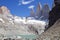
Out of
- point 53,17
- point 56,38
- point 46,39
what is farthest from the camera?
point 53,17

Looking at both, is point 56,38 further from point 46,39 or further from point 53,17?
point 53,17

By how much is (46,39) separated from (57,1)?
95.7ft

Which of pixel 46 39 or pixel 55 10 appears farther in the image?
pixel 55 10

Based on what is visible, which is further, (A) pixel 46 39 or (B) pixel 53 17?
(B) pixel 53 17

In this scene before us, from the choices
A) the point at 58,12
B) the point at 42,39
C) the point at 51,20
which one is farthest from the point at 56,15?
the point at 42,39

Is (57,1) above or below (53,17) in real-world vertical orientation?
above

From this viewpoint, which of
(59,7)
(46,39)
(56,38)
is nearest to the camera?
(56,38)

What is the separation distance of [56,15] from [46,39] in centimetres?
2712

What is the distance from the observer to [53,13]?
64.3 metres

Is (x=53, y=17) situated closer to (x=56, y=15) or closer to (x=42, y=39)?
(x=56, y=15)

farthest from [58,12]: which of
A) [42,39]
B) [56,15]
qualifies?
[42,39]

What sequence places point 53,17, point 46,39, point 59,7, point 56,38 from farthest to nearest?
1. point 53,17
2. point 59,7
3. point 46,39
4. point 56,38

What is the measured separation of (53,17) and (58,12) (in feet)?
14.2

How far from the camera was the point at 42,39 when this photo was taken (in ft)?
116
